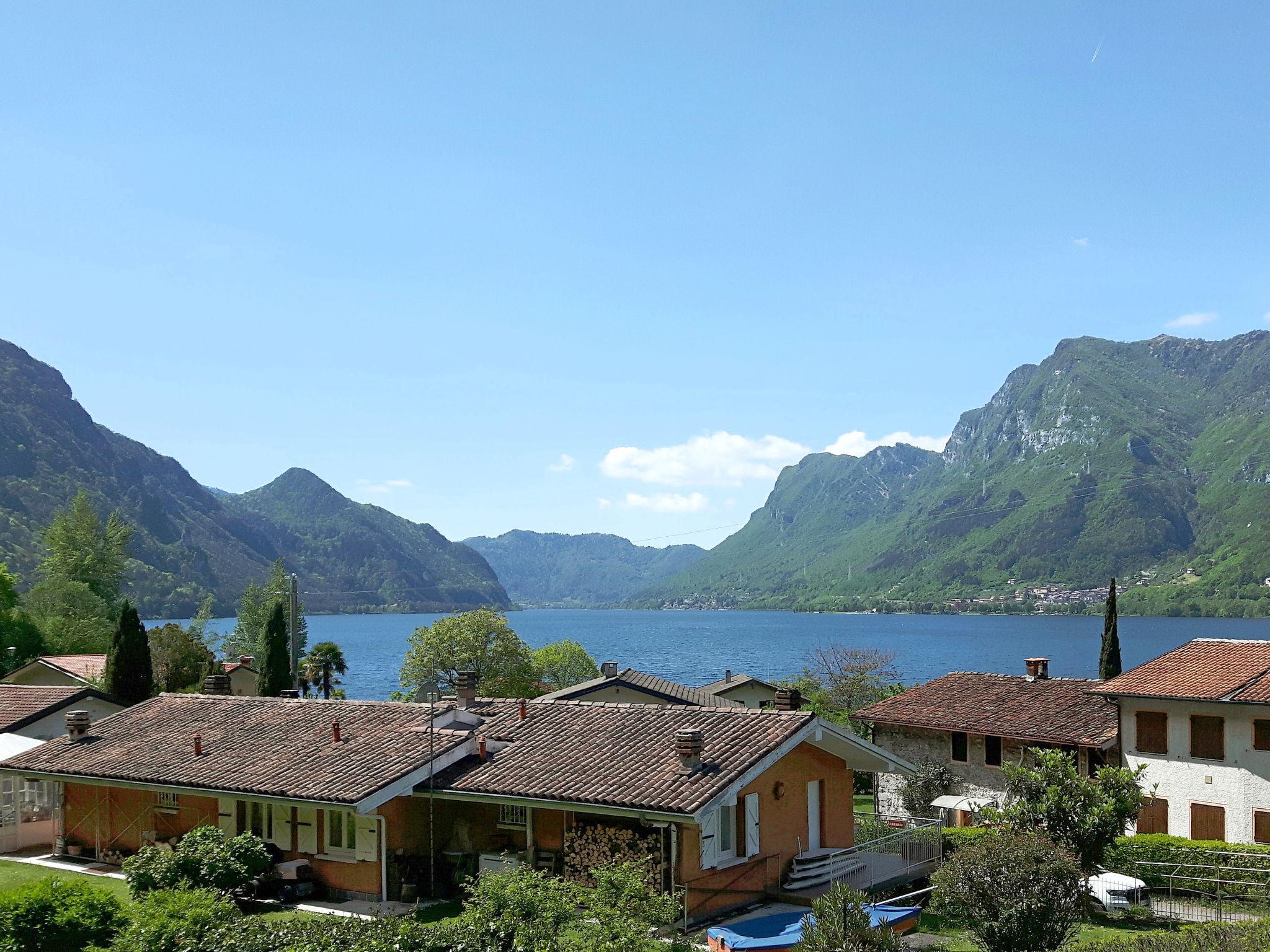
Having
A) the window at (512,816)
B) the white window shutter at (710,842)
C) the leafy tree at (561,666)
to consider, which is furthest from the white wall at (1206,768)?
the leafy tree at (561,666)

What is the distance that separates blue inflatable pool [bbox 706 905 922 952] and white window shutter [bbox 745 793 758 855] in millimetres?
2190

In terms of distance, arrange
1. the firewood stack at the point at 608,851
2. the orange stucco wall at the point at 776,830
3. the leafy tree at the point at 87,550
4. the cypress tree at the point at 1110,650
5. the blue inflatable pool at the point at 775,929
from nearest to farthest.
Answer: the blue inflatable pool at the point at 775,929, the firewood stack at the point at 608,851, the orange stucco wall at the point at 776,830, the cypress tree at the point at 1110,650, the leafy tree at the point at 87,550

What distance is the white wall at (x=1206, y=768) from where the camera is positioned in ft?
103

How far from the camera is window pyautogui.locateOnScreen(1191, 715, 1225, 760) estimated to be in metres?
32.2

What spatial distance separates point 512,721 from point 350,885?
17.9ft

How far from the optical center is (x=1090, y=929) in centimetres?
2269

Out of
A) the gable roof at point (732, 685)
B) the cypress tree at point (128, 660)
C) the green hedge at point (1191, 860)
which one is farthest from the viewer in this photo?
the gable roof at point (732, 685)

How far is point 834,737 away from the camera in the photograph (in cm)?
2498

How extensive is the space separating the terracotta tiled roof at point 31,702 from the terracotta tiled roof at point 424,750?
91.7 inches

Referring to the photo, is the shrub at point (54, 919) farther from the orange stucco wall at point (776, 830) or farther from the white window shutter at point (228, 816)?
the orange stucco wall at point (776, 830)

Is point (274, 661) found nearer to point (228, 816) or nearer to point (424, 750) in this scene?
point (228, 816)

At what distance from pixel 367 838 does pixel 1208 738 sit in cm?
2495

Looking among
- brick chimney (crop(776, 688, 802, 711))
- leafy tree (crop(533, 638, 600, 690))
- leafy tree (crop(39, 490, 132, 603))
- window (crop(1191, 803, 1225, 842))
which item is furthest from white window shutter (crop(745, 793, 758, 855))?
leafy tree (crop(39, 490, 132, 603))

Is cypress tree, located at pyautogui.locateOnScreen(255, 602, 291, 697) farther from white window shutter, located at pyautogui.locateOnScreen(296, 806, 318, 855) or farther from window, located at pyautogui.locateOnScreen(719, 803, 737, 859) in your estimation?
window, located at pyautogui.locateOnScreen(719, 803, 737, 859)
